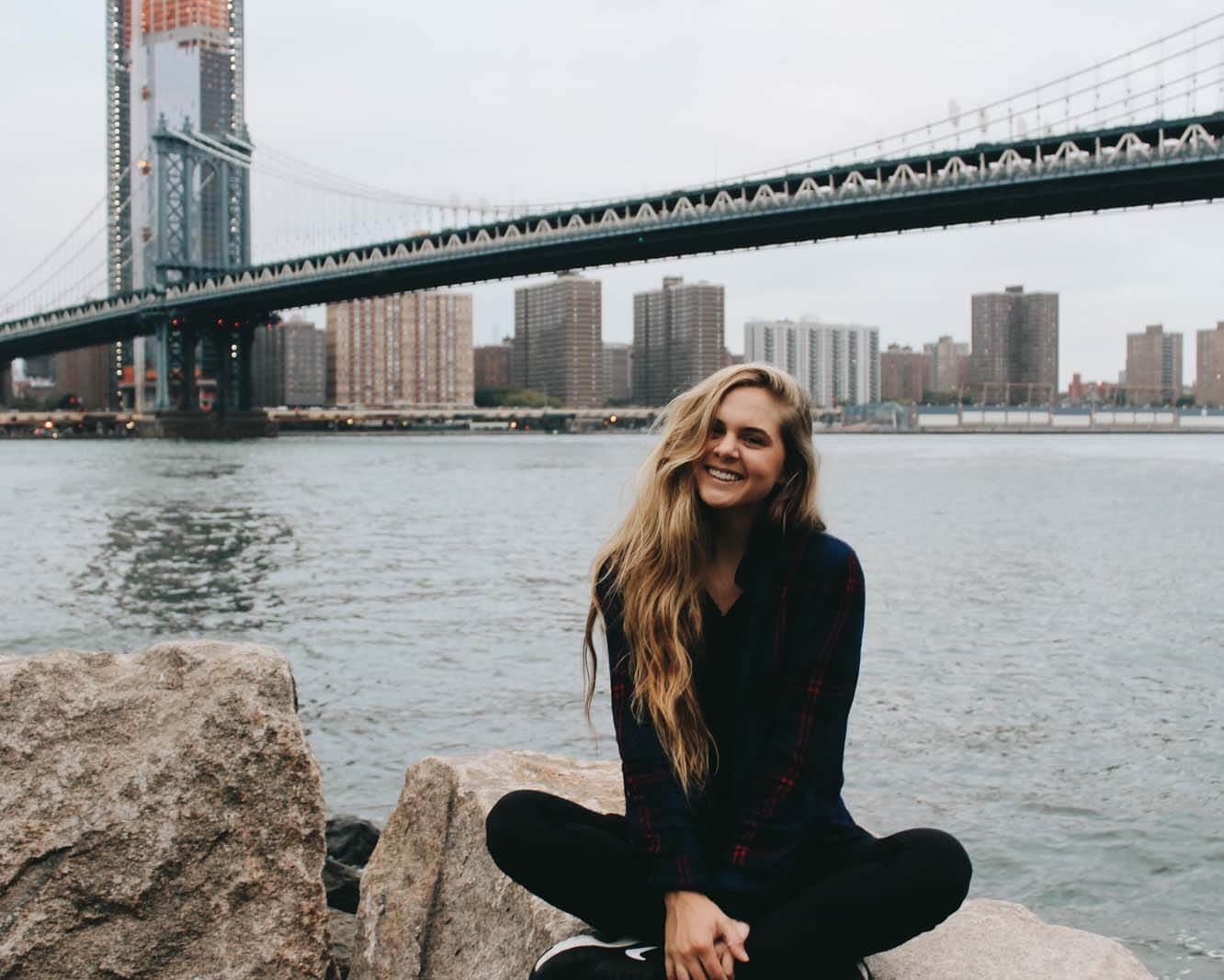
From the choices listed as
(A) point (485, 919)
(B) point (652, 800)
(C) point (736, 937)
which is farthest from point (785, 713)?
(A) point (485, 919)

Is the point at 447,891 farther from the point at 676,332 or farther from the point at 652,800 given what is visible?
the point at 676,332

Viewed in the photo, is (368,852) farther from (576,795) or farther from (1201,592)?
(1201,592)

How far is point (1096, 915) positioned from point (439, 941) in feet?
7.25

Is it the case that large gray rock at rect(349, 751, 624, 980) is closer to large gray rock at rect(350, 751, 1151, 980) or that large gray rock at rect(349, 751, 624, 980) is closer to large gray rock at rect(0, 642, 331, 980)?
large gray rock at rect(350, 751, 1151, 980)

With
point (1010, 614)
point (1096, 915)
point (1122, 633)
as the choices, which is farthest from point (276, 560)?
point (1096, 915)

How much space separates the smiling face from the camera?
229 centimetres

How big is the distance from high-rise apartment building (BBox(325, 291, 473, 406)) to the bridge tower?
19.4 meters

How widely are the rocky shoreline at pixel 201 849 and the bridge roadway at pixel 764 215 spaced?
34.1 meters

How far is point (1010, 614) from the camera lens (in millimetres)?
10172

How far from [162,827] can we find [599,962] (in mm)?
958

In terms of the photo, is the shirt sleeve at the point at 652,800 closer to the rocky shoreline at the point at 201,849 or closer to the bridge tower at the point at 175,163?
the rocky shoreline at the point at 201,849

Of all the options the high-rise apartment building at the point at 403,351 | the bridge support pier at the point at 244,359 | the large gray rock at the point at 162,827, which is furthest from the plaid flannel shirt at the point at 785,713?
the high-rise apartment building at the point at 403,351

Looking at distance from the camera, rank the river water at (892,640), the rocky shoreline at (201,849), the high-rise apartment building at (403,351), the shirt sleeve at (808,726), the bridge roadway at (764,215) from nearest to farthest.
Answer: the shirt sleeve at (808,726)
the rocky shoreline at (201,849)
the river water at (892,640)
the bridge roadway at (764,215)
the high-rise apartment building at (403,351)

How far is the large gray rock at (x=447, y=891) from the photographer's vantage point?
2.54 meters
